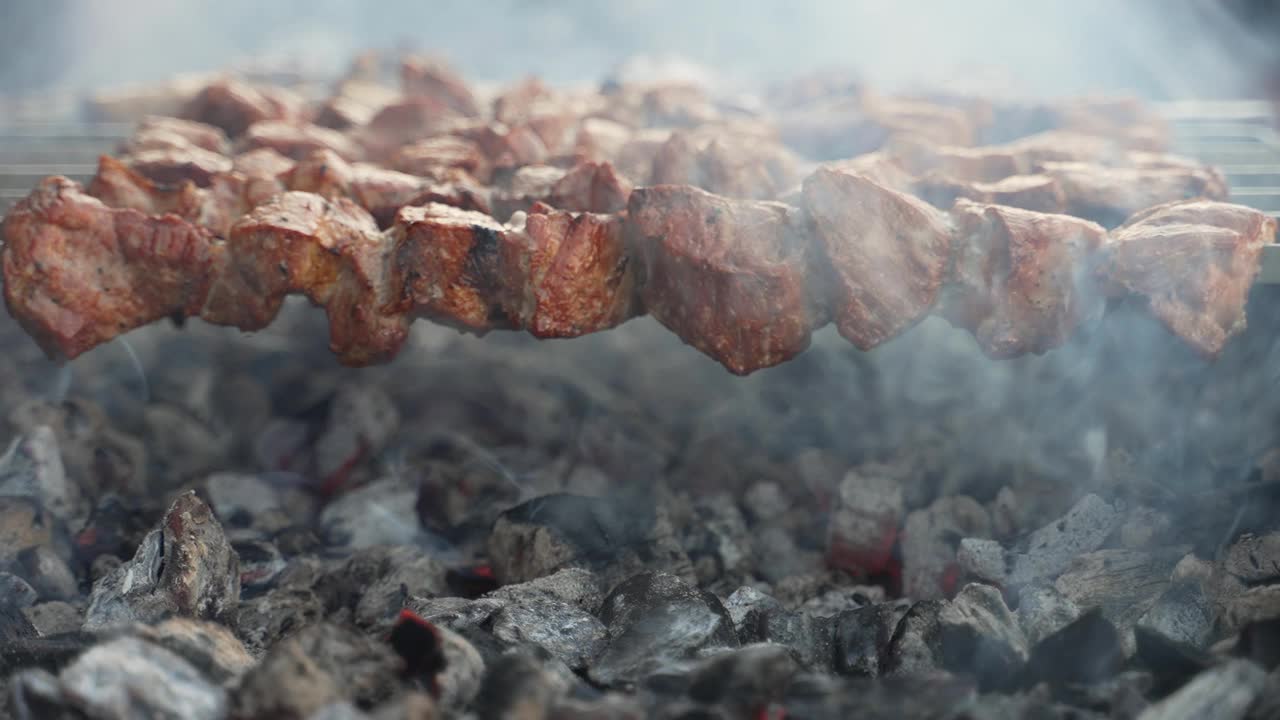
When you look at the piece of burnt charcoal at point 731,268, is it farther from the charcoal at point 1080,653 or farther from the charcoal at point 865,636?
the charcoal at point 1080,653

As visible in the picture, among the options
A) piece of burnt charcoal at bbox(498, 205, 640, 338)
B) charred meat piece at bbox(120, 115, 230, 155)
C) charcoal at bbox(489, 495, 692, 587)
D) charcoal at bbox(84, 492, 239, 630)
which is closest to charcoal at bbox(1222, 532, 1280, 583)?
charcoal at bbox(489, 495, 692, 587)

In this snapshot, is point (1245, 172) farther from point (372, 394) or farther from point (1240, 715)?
point (372, 394)

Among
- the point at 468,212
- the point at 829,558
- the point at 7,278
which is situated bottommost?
the point at 829,558

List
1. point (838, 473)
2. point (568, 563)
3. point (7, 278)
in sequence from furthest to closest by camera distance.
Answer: point (838, 473) → point (568, 563) → point (7, 278)

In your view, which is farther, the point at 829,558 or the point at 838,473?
the point at 838,473

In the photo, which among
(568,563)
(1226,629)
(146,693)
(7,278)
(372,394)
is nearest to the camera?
(146,693)

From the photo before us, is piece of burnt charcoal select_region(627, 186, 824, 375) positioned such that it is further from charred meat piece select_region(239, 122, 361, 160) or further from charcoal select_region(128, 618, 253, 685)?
charred meat piece select_region(239, 122, 361, 160)

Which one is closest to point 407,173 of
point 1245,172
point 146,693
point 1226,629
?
point 146,693
